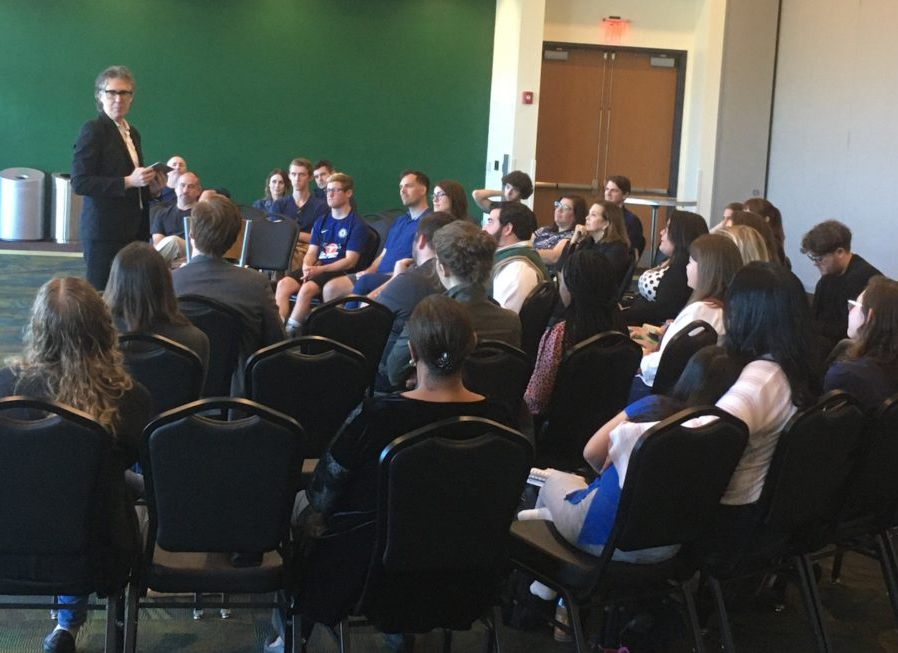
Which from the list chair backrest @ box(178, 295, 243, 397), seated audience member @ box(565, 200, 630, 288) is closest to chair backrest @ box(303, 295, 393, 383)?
chair backrest @ box(178, 295, 243, 397)

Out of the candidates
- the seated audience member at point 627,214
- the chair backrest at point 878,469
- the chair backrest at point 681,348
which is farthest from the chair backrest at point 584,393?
the seated audience member at point 627,214

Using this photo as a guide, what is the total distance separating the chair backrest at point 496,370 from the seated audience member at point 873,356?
979mm

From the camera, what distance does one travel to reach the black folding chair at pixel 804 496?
278cm

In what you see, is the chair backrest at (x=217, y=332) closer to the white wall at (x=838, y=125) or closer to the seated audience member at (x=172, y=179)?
the seated audience member at (x=172, y=179)

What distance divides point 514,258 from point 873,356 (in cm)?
230

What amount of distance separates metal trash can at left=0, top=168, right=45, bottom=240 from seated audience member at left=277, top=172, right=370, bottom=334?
5.52 meters

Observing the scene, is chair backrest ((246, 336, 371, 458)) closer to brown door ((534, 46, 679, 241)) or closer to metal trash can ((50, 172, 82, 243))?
brown door ((534, 46, 679, 241))

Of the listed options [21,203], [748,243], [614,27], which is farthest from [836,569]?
[21,203]

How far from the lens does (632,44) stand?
11.8 m

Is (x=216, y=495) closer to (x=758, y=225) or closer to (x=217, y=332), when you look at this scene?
(x=217, y=332)

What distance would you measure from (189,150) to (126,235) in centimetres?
711

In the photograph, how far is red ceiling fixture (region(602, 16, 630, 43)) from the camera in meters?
11.6

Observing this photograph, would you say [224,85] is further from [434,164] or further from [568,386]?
[568,386]

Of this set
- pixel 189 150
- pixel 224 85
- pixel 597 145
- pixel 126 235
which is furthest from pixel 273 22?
pixel 126 235
